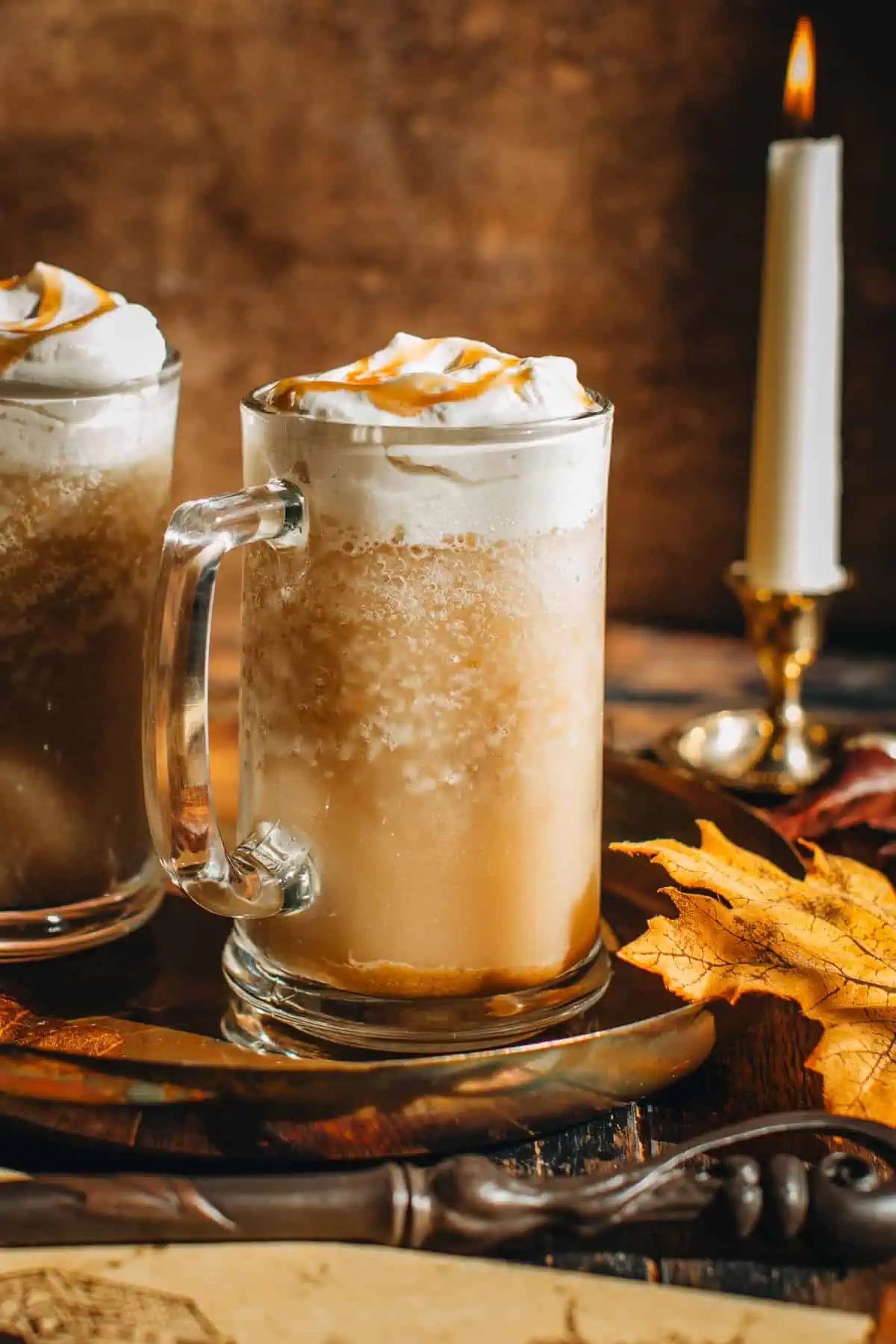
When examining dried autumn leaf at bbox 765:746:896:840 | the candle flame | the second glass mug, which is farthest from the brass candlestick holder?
the second glass mug

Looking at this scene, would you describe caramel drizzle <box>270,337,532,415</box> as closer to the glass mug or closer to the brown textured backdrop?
the glass mug

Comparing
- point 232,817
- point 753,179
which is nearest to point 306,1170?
point 232,817

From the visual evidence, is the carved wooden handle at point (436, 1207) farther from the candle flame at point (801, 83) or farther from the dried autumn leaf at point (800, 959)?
the candle flame at point (801, 83)

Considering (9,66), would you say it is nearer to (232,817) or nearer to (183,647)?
(232,817)

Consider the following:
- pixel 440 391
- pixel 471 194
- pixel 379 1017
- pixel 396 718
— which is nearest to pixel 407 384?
pixel 440 391

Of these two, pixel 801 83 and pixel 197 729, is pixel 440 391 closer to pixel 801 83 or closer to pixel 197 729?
pixel 197 729

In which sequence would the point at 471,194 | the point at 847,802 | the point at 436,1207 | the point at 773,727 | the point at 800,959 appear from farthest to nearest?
the point at 471,194
the point at 773,727
the point at 847,802
the point at 800,959
the point at 436,1207
